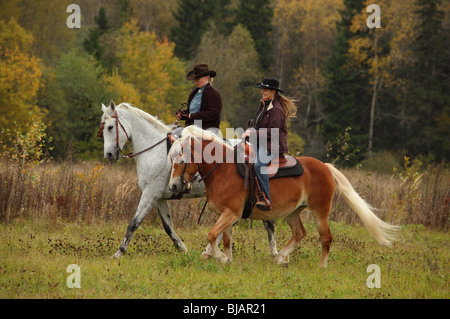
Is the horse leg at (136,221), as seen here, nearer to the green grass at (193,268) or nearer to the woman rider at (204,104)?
the green grass at (193,268)

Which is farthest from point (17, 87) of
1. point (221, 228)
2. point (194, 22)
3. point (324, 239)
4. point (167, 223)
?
point (324, 239)

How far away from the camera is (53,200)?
1134 centimetres

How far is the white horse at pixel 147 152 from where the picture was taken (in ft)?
28.0

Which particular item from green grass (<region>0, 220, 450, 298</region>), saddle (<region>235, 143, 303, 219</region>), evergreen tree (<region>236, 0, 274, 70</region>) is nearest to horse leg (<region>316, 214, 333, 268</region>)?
green grass (<region>0, 220, 450, 298</region>)

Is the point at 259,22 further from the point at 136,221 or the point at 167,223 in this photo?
the point at 136,221

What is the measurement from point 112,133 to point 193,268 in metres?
2.86

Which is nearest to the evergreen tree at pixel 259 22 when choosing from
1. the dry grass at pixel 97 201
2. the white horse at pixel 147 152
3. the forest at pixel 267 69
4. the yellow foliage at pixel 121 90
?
the forest at pixel 267 69

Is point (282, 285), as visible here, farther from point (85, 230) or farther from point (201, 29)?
point (201, 29)

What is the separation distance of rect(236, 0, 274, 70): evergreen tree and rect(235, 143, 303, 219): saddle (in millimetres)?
39819

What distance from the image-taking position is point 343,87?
1606 inches

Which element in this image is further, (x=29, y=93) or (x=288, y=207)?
(x=29, y=93)

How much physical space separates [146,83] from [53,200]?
27.8 metres

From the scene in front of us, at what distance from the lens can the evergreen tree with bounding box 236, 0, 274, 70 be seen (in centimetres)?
4700
